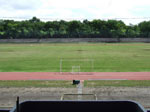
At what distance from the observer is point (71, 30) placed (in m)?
130

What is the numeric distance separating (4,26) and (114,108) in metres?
131

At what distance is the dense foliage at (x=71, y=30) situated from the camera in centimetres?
11081

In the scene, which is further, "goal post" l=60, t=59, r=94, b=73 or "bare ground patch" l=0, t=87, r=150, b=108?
"goal post" l=60, t=59, r=94, b=73

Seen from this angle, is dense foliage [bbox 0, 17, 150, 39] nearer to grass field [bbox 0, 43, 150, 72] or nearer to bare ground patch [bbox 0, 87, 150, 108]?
grass field [bbox 0, 43, 150, 72]

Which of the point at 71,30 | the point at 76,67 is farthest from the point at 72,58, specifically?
the point at 71,30

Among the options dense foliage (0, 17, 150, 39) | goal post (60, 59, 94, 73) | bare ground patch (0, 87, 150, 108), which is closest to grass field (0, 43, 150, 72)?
goal post (60, 59, 94, 73)

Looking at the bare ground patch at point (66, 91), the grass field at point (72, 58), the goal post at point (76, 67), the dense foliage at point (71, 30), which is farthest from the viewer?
the dense foliage at point (71, 30)

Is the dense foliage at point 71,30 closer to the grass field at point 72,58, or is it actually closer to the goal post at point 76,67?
the grass field at point 72,58

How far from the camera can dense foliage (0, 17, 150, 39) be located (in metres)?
111

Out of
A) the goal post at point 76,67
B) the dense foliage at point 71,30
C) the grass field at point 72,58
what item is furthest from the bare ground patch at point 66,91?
the dense foliage at point 71,30

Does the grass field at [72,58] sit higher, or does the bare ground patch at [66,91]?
the bare ground patch at [66,91]

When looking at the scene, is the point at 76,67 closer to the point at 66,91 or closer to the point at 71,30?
the point at 66,91

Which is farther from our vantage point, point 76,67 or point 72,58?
point 72,58

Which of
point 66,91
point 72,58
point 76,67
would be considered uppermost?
point 66,91
